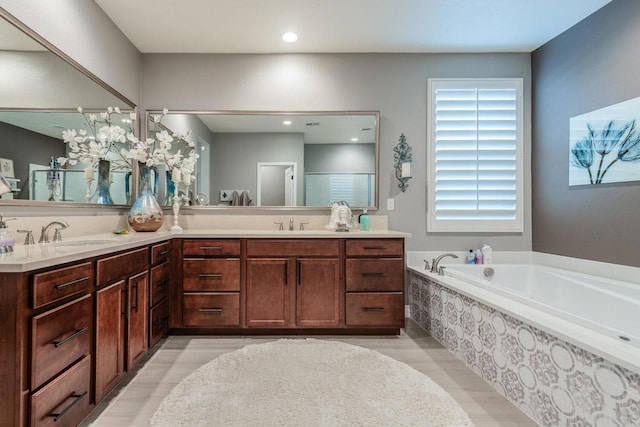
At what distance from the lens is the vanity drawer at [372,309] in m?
2.54

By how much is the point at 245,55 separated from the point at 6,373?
9.50ft

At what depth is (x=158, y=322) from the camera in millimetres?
2283

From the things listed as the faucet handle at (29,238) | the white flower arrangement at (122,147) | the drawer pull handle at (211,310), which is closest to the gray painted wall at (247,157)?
the white flower arrangement at (122,147)

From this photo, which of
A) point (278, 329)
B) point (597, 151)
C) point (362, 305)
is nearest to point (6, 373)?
point (278, 329)

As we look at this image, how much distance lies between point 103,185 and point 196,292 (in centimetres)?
111

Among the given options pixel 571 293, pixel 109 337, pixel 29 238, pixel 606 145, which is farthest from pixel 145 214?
pixel 606 145

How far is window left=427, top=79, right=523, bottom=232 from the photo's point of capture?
10.0ft

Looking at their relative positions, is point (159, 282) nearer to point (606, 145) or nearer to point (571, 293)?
point (571, 293)

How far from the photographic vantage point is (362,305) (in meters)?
2.55

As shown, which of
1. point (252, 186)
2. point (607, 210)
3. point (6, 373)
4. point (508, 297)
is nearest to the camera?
point (6, 373)

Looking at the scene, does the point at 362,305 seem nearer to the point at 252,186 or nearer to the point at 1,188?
the point at 252,186

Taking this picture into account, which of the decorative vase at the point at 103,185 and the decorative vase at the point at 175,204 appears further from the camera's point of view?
the decorative vase at the point at 175,204

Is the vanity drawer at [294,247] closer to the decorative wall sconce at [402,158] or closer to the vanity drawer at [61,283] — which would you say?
the decorative wall sconce at [402,158]

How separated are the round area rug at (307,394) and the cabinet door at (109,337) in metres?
0.32
